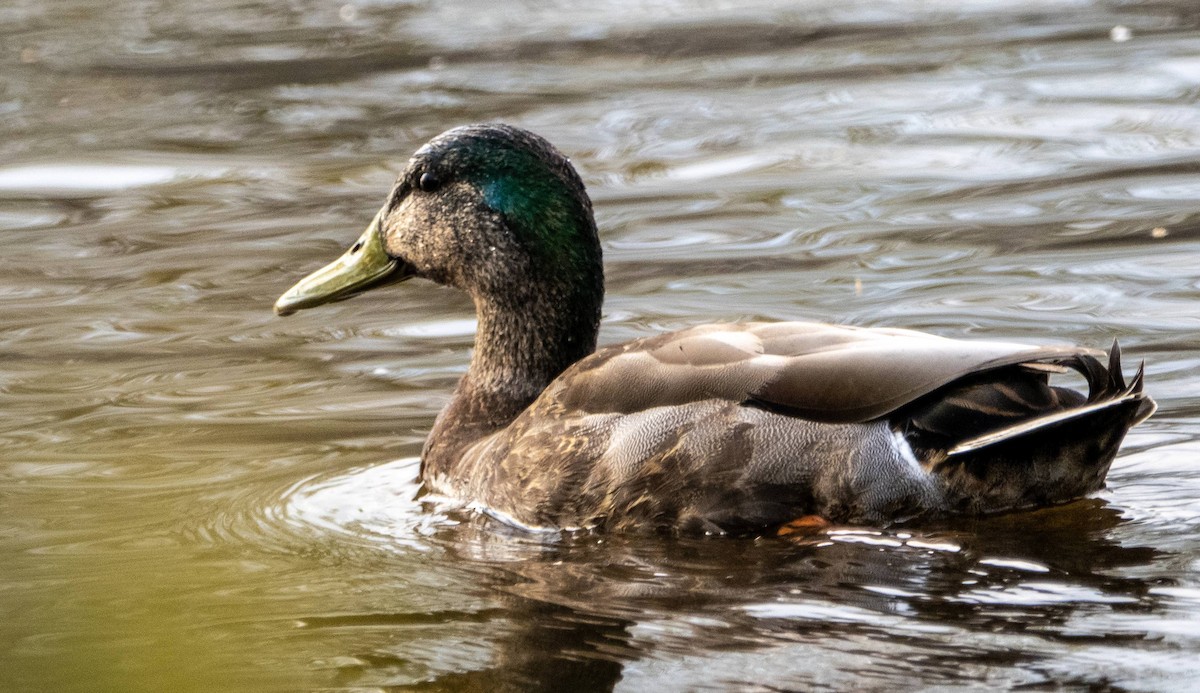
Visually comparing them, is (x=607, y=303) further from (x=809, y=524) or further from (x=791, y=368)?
(x=809, y=524)

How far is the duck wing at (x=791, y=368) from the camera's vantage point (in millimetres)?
5203

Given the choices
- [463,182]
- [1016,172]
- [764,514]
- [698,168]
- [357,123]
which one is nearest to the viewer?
[764,514]

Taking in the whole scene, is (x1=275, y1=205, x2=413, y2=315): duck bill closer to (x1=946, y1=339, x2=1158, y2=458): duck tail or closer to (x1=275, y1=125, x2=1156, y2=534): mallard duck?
(x1=275, y1=125, x2=1156, y2=534): mallard duck

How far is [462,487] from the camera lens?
20.6 feet

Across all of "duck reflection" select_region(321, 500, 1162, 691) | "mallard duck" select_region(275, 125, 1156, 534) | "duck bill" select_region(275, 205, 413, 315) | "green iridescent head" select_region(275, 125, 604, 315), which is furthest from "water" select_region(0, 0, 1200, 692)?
"green iridescent head" select_region(275, 125, 604, 315)

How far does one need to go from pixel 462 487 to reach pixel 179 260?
4024 mm

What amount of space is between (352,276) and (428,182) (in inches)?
20.1

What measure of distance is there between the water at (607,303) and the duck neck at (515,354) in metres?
0.27

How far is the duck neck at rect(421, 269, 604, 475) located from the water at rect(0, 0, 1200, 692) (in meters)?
0.27

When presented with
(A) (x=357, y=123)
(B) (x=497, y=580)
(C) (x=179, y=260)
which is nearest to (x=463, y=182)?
(B) (x=497, y=580)

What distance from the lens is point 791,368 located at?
5430mm

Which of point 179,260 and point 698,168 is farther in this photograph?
point 698,168

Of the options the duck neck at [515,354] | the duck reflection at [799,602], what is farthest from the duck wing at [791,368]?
the duck neck at [515,354]

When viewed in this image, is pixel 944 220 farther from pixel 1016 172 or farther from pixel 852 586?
pixel 852 586
